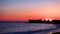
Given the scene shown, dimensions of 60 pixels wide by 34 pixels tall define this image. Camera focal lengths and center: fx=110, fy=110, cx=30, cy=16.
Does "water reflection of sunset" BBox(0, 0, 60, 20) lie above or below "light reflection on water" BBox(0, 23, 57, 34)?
above

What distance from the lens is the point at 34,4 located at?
5.21ft

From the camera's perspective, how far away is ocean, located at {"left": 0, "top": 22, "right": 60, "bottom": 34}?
4.97ft

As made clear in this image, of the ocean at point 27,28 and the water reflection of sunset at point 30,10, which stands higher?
the water reflection of sunset at point 30,10

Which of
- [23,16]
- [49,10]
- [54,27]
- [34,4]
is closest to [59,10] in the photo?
[49,10]

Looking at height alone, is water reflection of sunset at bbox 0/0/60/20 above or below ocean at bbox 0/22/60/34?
above

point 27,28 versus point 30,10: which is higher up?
point 30,10

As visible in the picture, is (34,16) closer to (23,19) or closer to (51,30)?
(23,19)

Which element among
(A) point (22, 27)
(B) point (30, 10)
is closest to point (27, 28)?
(A) point (22, 27)

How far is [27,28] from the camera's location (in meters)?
1.57

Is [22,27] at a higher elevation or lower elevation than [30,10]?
lower

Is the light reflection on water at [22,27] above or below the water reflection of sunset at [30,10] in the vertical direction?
below

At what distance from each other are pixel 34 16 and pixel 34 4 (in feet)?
0.57

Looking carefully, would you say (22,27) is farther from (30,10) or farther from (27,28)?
(30,10)

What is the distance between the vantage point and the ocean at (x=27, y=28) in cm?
152
